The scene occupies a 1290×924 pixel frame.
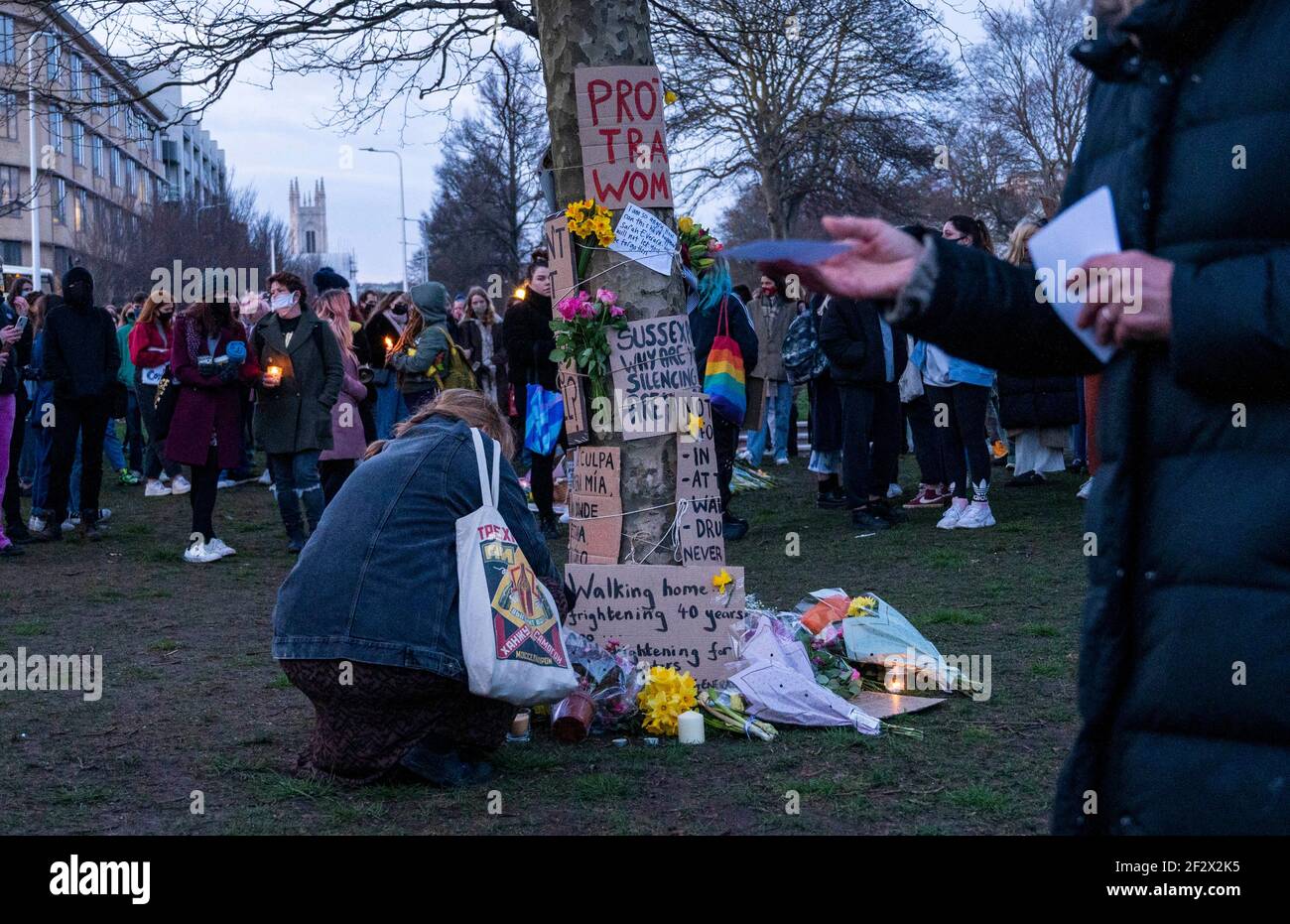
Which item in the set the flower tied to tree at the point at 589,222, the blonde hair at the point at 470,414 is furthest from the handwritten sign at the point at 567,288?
the blonde hair at the point at 470,414

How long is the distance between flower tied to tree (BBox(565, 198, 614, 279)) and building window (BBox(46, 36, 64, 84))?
6656 mm

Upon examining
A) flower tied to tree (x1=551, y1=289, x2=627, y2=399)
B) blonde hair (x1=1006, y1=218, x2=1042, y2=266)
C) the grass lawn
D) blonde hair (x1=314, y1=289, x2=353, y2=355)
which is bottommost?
the grass lawn

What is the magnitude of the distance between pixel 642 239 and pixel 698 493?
3.96 feet

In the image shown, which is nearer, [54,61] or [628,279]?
[628,279]

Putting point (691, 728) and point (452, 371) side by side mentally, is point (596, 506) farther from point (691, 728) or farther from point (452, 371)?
point (452, 371)

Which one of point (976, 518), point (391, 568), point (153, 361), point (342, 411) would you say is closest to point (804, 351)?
point (976, 518)

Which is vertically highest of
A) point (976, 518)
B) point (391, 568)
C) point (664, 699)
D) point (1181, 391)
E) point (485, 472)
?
point (1181, 391)

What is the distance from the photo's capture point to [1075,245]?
1.83 m

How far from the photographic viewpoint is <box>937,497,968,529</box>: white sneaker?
11133mm

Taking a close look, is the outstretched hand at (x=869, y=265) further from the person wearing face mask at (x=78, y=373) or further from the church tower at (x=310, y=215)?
the church tower at (x=310, y=215)

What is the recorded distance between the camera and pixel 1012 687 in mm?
6180

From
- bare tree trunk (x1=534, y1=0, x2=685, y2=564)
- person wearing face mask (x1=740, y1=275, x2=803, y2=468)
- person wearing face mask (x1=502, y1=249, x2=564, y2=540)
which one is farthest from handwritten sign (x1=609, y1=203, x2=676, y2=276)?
person wearing face mask (x1=740, y1=275, x2=803, y2=468)

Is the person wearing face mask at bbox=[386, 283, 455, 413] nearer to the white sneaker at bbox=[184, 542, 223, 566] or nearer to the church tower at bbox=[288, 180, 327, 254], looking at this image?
the white sneaker at bbox=[184, 542, 223, 566]

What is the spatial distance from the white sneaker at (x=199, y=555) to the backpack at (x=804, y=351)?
514cm
